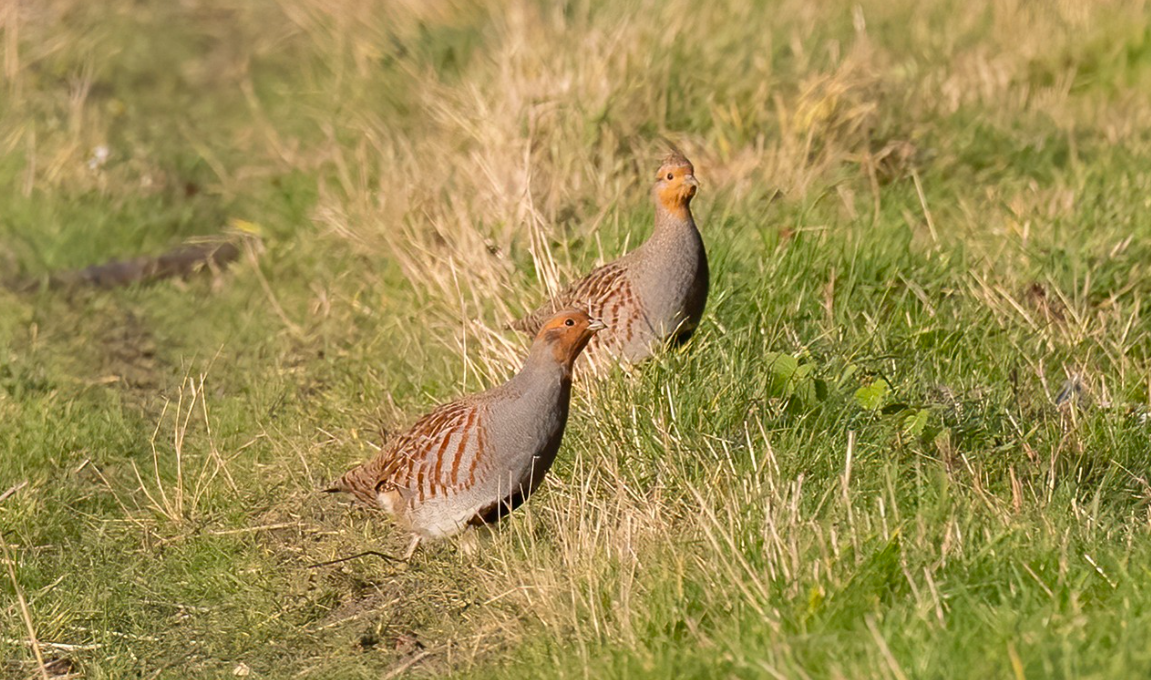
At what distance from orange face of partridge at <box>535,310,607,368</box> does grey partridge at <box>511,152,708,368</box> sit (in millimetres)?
791

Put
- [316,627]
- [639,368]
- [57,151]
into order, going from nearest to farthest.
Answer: [316,627]
[639,368]
[57,151]

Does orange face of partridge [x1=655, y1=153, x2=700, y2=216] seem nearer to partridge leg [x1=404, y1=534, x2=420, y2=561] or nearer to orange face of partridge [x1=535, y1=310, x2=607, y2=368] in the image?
orange face of partridge [x1=535, y1=310, x2=607, y2=368]

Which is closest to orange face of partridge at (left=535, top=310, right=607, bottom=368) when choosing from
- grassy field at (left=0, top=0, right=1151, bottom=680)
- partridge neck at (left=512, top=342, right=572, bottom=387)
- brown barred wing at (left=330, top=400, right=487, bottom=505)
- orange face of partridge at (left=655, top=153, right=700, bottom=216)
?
partridge neck at (left=512, top=342, right=572, bottom=387)

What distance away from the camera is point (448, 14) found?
9.96 meters

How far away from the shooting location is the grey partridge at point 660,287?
5.47 m

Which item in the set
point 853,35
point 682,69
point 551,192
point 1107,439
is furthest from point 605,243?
point 853,35

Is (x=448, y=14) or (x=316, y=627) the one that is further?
(x=448, y=14)

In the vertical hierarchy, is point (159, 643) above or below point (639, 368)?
below

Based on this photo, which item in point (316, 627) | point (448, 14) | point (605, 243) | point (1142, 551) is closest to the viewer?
point (1142, 551)

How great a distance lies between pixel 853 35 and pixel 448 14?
2.58m

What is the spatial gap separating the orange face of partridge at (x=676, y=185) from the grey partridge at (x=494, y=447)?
1.05 metres

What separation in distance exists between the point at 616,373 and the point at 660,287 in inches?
15.0

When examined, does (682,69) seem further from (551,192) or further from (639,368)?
(639,368)

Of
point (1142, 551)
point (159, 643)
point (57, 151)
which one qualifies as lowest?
point (57, 151)
